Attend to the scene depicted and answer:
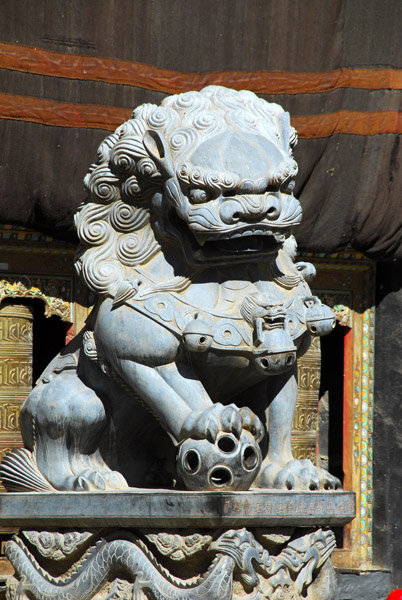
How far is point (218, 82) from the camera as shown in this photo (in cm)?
842

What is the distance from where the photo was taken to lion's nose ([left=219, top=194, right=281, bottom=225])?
17.6 feet

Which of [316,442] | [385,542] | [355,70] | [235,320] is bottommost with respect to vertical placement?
[385,542]

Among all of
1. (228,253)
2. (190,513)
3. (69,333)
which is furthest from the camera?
(69,333)

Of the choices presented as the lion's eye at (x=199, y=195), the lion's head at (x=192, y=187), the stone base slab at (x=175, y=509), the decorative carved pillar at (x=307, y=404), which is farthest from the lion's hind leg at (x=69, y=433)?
the decorative carved pillar at (x=307, y=404)

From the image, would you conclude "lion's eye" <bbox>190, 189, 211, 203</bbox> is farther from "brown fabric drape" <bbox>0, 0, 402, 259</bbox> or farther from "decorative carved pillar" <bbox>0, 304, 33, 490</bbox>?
"decorative carved pillar" <bbox>0, 304, 33, 490</bbox>

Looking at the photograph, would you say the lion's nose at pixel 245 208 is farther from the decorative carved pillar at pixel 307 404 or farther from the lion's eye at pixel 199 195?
the decorative carved pillar at pixel 307 404

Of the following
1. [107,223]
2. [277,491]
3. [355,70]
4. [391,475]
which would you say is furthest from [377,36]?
[277,491]

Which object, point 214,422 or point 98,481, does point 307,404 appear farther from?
point 214,422

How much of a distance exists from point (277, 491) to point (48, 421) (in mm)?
974

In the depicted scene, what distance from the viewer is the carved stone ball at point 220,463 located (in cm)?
519

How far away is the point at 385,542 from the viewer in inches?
374

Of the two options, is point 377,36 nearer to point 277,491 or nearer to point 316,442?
point 316,442

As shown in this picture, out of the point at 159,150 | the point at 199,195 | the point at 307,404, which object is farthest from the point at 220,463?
the point at 307,404

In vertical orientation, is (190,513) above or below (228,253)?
Result: below
